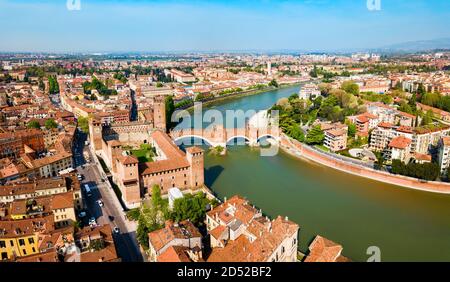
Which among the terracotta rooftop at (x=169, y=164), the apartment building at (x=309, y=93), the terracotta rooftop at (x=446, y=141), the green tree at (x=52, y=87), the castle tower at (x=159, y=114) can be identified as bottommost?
the terracotta rooftop at (x=169, y=164)

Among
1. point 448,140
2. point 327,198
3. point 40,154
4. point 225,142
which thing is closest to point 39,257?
point 327,198

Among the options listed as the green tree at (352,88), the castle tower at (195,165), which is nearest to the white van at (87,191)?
the castle tower at (195,165)

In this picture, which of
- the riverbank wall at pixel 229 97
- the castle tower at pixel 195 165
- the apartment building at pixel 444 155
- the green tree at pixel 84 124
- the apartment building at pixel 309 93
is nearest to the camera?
the castle tower at pixel 195 165

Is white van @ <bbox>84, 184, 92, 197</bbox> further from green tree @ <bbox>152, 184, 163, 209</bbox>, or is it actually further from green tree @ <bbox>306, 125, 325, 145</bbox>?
green tree @ <bbox>306, 125, 325, 145</bbox>

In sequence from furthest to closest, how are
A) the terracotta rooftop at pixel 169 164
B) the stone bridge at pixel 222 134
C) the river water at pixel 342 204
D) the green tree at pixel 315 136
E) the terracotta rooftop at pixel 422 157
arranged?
the stone bridge at pixel 222 134
the green tree at pixel 315 136
the terracotta rooftop at pixel 422 157
the terracotta rooftop at pixel 169 164
the river water at pixel 342 204

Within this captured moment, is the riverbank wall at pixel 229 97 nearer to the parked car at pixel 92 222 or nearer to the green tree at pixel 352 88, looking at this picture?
the green tree at pixel 352 88
